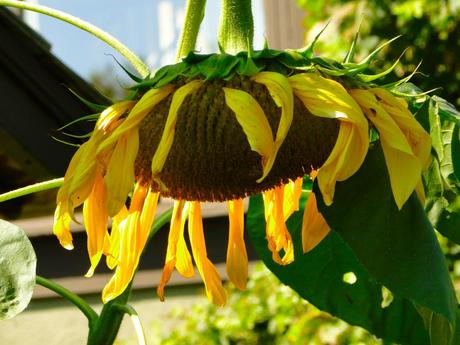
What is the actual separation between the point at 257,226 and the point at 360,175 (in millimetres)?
219

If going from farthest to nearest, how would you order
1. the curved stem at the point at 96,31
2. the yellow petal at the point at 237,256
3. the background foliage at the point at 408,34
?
the background foliage at the point at 408,34
the yellow petal at the point at 237,256
the curved stem at the point at 96,31

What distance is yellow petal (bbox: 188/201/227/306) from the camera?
835mm

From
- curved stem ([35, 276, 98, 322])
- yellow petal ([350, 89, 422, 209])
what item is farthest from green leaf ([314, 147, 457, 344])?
curved stem ([35, 276, 98, 322])

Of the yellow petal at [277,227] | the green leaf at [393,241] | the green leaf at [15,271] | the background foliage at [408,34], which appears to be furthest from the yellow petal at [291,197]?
the background foliage at [408,34]

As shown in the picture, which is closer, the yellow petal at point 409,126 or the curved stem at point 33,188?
the yellow petal at point 409,126

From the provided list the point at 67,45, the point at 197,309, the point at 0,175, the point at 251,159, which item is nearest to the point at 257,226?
the point at 251,159

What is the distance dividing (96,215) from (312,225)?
0.17 metres

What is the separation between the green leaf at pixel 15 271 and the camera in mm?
693

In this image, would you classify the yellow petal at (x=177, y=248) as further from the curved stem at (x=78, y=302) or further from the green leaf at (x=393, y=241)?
the green leaf at (x=393, y=241)

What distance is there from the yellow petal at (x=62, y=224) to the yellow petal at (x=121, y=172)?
52 millimetres

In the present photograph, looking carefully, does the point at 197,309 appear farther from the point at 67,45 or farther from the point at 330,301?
the point at 67,45

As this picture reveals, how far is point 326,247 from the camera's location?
34.4 inches

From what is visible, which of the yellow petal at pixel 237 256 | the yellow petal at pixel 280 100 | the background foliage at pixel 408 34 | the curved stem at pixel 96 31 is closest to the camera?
the yellow petal at pixel 280 100

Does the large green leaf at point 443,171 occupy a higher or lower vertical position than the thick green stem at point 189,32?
lower
